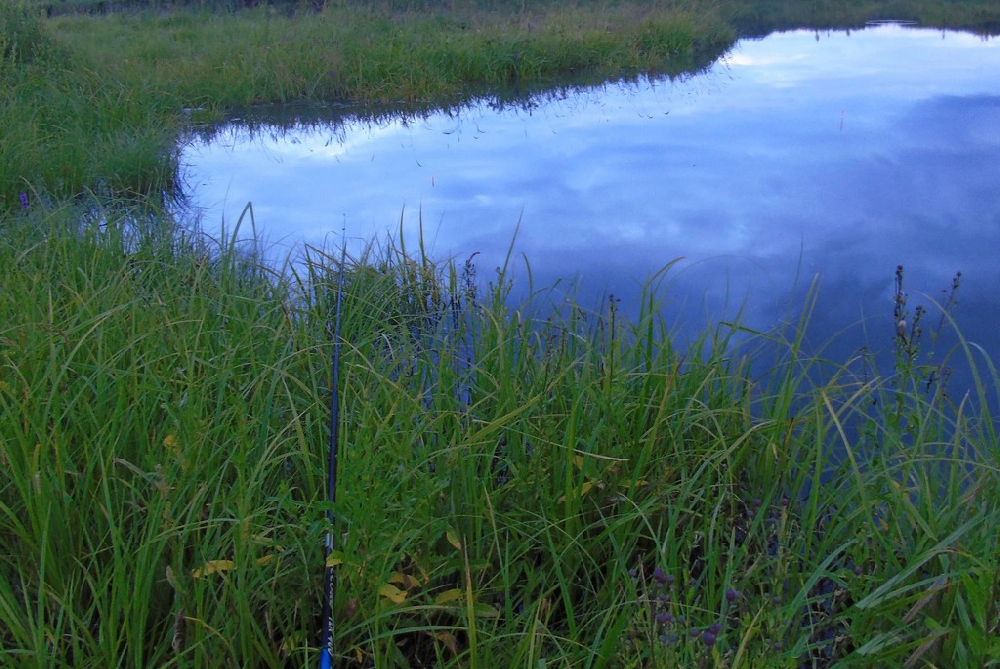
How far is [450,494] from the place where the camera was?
5.40ft

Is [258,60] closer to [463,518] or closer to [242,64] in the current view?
[242,64]

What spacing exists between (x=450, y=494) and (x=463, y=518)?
0.05 m

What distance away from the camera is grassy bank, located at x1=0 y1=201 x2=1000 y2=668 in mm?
1307

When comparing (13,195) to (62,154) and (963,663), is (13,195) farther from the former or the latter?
(963,663)

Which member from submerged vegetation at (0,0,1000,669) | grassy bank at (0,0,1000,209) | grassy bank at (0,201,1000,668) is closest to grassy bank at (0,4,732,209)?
grassy bank at (0,0,1000,209)

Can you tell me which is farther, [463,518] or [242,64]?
[242,64]

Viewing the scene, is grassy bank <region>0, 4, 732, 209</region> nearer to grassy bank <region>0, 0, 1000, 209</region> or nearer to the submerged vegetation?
grassy bank <region>0, 0, 1000, 209</region>

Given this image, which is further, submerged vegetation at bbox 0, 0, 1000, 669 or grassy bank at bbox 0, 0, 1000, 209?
grassy bank at bbox 0, 0, 1000, 209

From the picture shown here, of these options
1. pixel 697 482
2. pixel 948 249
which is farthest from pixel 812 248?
pixel 697 482

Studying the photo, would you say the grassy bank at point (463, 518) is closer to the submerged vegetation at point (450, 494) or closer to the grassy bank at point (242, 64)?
the submerged vegetation at point (450, 494)

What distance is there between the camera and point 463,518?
1.65 metres

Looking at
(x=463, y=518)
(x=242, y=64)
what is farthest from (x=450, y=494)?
(x=242, y=64)

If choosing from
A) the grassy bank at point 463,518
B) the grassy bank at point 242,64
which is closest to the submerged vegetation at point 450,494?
the grassy bank at point 463,518

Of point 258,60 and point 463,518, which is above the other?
point 258,60
